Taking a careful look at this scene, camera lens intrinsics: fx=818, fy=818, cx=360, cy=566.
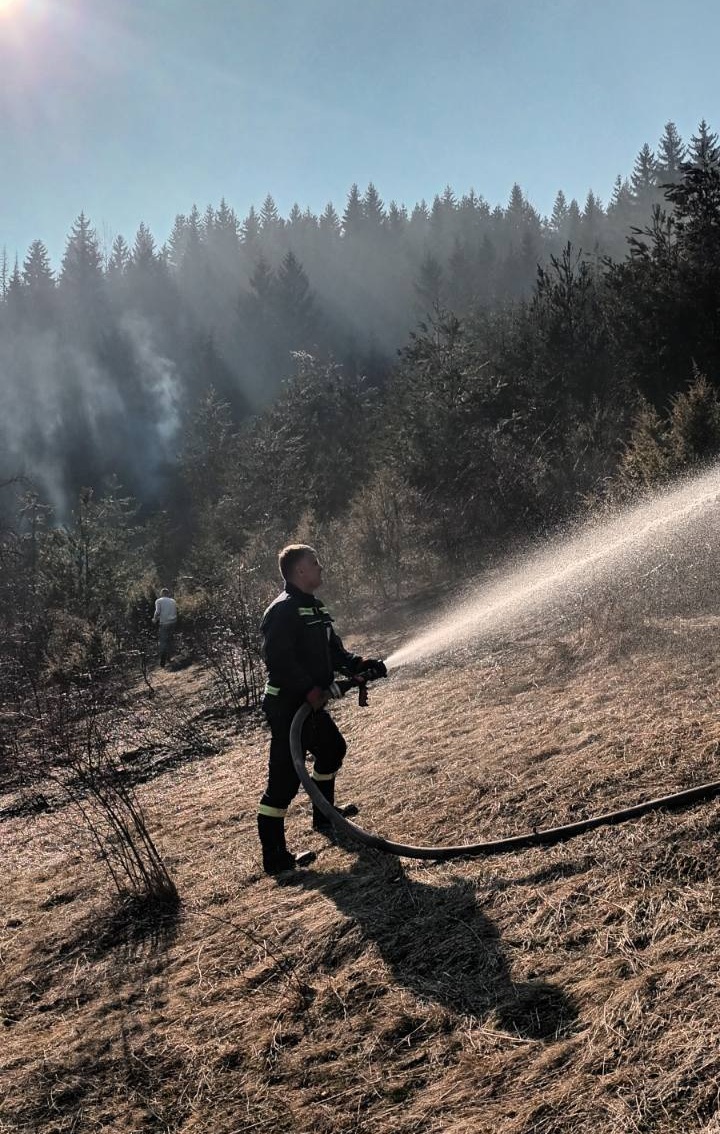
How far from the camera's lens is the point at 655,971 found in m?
2.75

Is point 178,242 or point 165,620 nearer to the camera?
point 165,620

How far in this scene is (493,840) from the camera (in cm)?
412

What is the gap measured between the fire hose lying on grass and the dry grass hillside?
0.08 metres

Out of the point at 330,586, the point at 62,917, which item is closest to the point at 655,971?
the point at 62,917

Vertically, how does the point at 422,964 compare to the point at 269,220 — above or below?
below

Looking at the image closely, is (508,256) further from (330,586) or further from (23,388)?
(330,586)

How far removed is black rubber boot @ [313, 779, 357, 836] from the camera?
4.98 m

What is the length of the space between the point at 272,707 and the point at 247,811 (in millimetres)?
1597

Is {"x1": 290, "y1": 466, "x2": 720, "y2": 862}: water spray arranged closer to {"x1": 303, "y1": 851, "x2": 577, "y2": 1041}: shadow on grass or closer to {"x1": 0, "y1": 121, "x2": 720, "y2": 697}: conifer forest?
{"x1": 0, "y1": 121, "x2": 720, "y2": 697}: conifer forest

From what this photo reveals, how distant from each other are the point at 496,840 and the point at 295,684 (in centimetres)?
134

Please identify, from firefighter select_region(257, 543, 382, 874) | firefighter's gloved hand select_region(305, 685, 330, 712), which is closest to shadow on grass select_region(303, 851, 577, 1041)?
firefighter select_region(257, 543, 382, 874)

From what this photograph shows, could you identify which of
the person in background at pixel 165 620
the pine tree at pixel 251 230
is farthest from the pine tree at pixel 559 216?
the person in background at pixel 165 620

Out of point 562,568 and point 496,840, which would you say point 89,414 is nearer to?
point 562,568

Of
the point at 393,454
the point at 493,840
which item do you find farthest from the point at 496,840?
the point at 393,454
